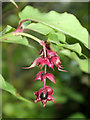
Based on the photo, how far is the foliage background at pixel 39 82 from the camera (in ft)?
5.53

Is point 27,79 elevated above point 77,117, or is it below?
above

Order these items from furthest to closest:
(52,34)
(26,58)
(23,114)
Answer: (26,58) → (23,114) → (52,34)

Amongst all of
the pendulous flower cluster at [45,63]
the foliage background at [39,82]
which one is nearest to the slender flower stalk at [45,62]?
the pendulous flower cluster at [45,63]

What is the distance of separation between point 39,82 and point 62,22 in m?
1.18

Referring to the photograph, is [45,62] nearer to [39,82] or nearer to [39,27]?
[39,27]

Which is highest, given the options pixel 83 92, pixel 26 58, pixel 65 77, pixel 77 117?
pixel 26 58

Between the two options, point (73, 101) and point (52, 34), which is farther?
point (73, 101)

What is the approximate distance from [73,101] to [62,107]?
12 cm

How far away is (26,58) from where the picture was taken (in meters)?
1.87

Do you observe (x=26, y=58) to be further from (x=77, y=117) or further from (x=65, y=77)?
(x=77, y=117)

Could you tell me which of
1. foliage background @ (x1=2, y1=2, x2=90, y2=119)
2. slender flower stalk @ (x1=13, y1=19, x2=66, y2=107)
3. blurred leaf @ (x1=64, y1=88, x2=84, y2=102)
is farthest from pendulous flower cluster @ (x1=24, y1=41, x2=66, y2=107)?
blurred leaf @ (x1=64, y1=88, x2=84, y2=102)

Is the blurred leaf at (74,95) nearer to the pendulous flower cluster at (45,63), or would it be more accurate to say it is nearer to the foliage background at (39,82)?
the foliage background at (39,82)

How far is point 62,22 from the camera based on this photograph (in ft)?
2.32

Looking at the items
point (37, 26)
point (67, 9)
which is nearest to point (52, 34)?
point (37, 26)
